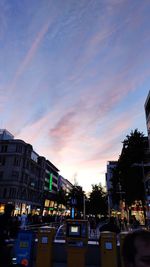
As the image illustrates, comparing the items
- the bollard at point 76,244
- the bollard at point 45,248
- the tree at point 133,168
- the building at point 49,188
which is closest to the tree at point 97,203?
the building at point 49,188

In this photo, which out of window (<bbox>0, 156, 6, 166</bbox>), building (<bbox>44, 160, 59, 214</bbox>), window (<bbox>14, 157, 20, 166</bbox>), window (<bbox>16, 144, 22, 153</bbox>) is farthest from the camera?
building (<bbox>44, 160, 59, 214</bbox>)

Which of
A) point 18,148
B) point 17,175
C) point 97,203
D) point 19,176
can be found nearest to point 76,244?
point 17,175

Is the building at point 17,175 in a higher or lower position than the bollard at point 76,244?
higher

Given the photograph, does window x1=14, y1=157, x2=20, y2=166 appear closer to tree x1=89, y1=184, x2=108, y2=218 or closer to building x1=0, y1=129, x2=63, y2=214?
building x1=0, y1=129, x2=63, y2=214

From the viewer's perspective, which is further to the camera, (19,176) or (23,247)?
(19,176)

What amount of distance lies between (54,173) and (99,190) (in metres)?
37.9

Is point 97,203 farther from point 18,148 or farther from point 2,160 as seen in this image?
point 2,160

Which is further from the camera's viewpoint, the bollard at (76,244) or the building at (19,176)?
the building at (19,176)

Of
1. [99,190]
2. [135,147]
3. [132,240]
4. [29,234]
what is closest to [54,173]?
[99,190]

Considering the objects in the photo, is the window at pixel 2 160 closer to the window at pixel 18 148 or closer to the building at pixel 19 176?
the building at pixel 19 176

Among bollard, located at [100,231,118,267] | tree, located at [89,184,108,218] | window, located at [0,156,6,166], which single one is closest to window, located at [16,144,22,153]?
window, located at [0,156,6,166]

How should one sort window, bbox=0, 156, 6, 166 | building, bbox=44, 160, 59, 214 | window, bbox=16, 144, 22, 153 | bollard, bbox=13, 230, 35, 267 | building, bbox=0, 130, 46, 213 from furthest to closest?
building, bbox=44, 160, 59, 214, window, bbox=16, 144, 22, 153, window, bbox=0, 156, 6, 166, building, bbox=0, 130, 46, 213, bollard, bbox=13, 230, 35, 267

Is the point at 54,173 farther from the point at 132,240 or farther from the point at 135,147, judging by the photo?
the point at 132,240

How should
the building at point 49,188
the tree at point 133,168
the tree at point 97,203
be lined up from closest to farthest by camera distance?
the tree at point 133,168, the tree at point 97,203, the building at point 49,188
